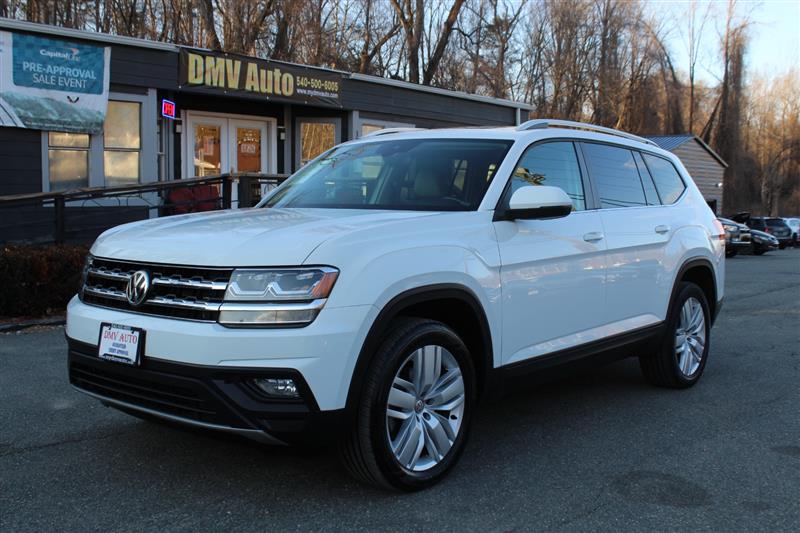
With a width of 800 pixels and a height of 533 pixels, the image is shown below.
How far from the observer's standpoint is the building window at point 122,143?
12367 mm

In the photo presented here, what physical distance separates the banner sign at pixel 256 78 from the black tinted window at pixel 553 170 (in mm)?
9545

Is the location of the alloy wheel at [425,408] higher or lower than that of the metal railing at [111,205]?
lower

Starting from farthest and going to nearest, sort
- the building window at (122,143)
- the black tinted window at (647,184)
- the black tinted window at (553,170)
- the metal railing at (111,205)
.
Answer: the building window at (122,143) → the metal railing at (111,205) → the black tinted window at (647,184) → the black tinted window at (553,170)

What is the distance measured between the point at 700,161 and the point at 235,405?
41883mm

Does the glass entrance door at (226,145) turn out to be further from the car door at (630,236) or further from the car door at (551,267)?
the car door at (551,267)

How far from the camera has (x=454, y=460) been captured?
3.79 meters

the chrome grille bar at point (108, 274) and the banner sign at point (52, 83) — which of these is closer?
the chrome grille bar at point (108, 274)

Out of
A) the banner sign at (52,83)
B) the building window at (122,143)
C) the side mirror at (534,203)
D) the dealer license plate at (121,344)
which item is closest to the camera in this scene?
the dealer license plate at (121,344)

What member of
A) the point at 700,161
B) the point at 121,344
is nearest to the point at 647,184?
the point at 121,344

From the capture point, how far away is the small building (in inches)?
1527

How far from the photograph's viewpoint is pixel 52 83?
37.3 feet

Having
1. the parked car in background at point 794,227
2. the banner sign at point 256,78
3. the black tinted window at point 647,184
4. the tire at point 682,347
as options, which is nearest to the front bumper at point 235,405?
the tire at point 682,347

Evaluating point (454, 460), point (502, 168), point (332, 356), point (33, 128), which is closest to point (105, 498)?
point (332, 356)

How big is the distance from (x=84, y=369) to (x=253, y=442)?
3.26 feet
